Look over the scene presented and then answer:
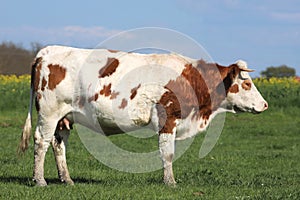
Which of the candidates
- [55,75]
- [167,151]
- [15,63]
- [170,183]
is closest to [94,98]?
[55,75]

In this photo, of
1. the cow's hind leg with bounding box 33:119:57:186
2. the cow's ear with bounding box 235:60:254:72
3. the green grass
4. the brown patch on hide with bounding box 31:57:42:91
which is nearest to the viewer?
the green grass

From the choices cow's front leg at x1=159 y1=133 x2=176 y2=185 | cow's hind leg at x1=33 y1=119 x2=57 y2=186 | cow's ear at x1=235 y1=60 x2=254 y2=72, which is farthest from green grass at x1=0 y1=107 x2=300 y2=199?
cow's ear at x1=235 y1=60 x2=254 y2=72

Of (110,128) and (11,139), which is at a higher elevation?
(110,128)

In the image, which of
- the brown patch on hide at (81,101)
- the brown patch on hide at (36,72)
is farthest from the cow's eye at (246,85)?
the brown patch on hide at (36,72)

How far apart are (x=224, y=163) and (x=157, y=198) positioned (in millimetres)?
5805

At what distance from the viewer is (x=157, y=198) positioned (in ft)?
26.2

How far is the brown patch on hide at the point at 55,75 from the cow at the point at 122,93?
1cm

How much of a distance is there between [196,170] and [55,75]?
11.6 ft

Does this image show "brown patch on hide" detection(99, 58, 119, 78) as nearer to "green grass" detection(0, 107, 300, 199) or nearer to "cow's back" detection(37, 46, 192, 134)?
"cow's back" detection(37, 46, 192, 134)

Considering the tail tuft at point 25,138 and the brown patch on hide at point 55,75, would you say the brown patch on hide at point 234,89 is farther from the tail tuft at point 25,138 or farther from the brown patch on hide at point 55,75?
the tail tuft at point 25,138

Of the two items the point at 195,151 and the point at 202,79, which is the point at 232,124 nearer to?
the point at 195,151

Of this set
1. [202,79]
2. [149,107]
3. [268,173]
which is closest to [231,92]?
[202,79]

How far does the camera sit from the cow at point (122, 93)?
9.52m

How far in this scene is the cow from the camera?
A: 375 inches
